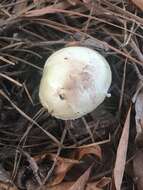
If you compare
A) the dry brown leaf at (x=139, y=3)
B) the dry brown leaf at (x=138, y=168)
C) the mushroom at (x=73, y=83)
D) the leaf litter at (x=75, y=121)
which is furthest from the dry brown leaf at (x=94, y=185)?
the dry brown leaf at (x=139, y=3)

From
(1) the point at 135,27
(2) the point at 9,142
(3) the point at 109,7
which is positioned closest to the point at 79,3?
(3) the point at 109,7

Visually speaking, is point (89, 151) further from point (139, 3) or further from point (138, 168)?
point (139, 3)

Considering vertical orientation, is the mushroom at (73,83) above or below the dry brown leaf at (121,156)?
above

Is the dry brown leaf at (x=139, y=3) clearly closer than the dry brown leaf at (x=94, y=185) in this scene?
No

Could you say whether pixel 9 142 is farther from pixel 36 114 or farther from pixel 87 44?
pixel 87 44

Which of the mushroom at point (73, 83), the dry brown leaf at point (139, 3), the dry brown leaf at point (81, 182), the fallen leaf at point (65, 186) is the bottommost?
the fallen leaf at point (65, 186)

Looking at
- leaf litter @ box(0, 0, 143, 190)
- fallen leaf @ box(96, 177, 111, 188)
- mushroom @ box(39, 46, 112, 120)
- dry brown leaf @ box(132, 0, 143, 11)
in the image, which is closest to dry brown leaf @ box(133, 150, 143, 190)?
leaf litter @ box(0, 0, 143, 190)

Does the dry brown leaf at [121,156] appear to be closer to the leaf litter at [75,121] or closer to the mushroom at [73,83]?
the leaf litter at [75,121]
